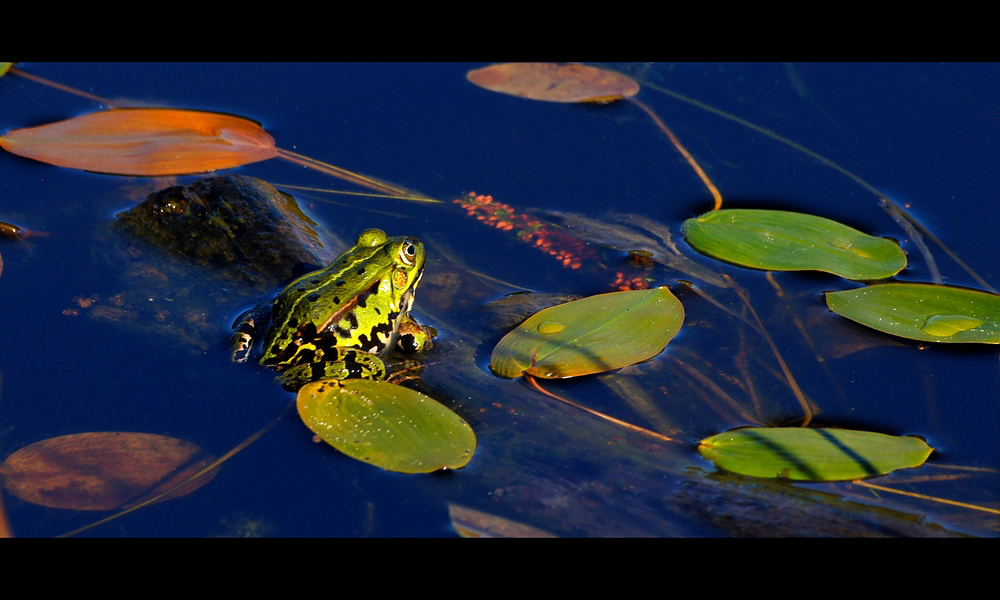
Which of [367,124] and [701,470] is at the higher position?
[367,124]

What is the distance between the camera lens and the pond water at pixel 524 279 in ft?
6.84

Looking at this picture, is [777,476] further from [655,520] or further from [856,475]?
[655,520]

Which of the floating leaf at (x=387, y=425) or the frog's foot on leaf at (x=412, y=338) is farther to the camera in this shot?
the frog's foot on leaf at (x=412, y=338)

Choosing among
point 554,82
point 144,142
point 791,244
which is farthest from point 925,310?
point 144,142

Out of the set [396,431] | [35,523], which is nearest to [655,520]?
[396,431]

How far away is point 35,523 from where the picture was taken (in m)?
1.98

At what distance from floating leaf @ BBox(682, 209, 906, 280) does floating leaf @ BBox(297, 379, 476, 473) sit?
1.45 meters

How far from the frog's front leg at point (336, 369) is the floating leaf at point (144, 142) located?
1326mm

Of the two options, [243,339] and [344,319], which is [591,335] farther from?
[243,339]

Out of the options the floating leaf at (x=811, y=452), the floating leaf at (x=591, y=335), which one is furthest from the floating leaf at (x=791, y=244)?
the floating leaf at (x=811, y=452)

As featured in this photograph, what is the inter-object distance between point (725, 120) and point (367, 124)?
185cm

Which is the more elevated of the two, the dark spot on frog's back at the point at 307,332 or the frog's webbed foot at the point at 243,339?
the dark spot on frog's back at the point at 307,332

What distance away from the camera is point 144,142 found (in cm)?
341

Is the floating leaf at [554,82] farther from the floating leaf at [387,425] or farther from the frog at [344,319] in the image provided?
the floating leaf at [387,425]
